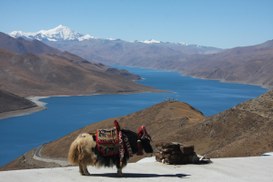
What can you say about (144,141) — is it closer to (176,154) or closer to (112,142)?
(112,142)

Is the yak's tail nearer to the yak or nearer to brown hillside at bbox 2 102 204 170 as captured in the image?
the yak

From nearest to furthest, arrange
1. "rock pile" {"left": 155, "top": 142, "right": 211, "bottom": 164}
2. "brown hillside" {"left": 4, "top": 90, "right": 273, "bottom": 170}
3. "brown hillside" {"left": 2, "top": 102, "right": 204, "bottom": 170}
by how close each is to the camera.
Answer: "rock pile" {"left": 155, "top": 142, "right": 211, "bottom": 164}, "brown hillside" {"left": 4, "top": 90, "right": 273, "bottom": 170}, "brown hillside" {"left": 2, "top": 102, "right": 204, "bottom": 170}

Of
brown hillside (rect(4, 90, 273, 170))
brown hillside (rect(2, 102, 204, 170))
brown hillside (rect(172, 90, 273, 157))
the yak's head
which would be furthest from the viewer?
brown hillside (rect(2, 102, 204, 170))

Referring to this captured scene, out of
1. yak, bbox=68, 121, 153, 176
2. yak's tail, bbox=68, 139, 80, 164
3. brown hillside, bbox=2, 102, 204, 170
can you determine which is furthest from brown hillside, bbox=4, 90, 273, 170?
yak's tail, bbox=68, 139, 80, 164

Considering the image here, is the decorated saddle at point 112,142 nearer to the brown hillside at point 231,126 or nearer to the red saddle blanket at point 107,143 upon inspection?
the red saddle blanket at point 107,143

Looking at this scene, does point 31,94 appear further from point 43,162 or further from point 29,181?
point 29,181

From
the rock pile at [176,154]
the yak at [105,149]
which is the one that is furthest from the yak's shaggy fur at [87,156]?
the rock pile at [176,154]

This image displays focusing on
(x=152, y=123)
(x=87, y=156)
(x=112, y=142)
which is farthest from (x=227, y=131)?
(x=87, y=156)
